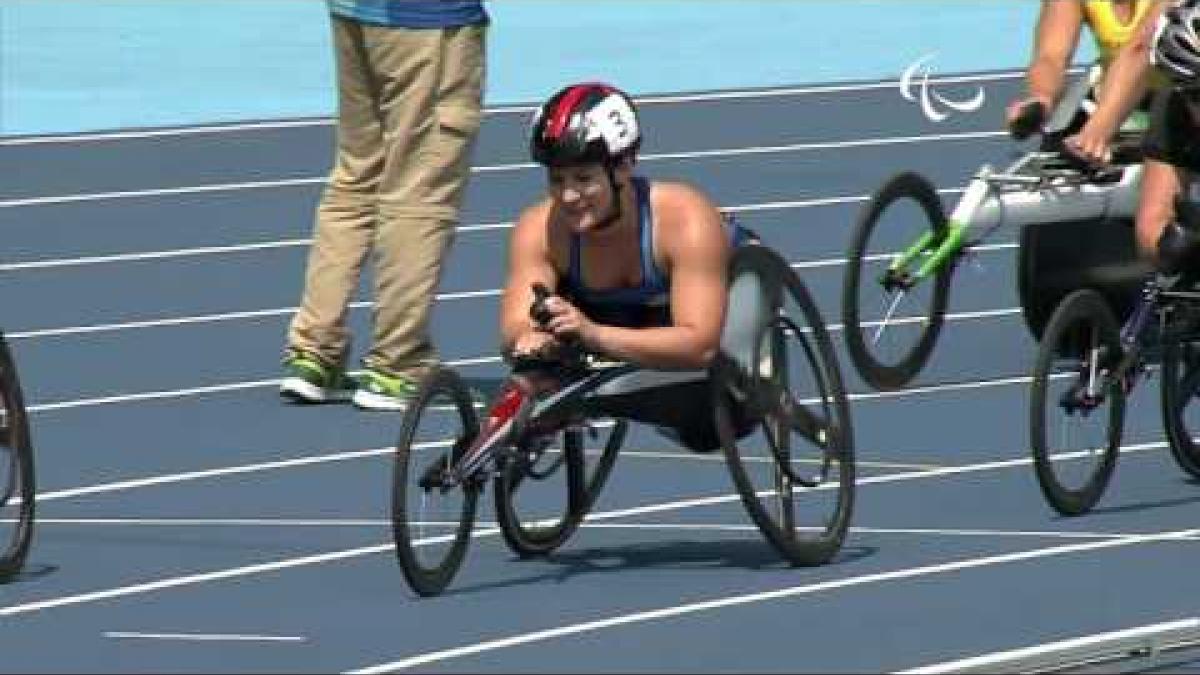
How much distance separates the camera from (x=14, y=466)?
11.5 m

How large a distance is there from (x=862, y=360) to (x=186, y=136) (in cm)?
799

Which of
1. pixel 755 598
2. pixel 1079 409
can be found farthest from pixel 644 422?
pixel 1079 409

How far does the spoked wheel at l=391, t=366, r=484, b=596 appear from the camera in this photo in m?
10.8

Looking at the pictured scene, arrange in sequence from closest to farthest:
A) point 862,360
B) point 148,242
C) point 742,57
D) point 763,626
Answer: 1. point 763,626
2. point 862,360
3. point 148,242
4. point 742,57

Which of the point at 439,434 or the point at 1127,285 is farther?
the point at 1127,285

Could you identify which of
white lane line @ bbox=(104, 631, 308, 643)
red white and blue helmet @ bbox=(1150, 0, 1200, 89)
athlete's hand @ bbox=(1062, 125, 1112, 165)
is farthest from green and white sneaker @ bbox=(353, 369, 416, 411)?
white lane line @ bbox=(104, 631, 308, 643)

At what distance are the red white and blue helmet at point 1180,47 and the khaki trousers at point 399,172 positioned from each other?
8.56 ft

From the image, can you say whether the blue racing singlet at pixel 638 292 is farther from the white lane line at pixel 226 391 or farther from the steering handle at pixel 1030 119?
the steering handle at pixel 1030 119

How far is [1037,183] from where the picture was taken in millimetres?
14742

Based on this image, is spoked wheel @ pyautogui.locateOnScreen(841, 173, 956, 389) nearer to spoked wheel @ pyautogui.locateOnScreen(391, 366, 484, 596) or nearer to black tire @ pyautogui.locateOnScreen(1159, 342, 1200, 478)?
black tire @ pyautogui.locateOnScreen(1159, 342, 1200, 478)

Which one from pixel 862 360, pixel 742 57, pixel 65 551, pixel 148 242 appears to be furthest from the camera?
pixel 742 57

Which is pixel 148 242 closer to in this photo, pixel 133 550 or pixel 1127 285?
pixel 1127 285

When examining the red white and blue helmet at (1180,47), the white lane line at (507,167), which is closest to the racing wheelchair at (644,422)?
the red white and blue helmet at (1180,47)

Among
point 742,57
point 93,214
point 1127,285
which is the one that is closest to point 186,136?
point 93,214
